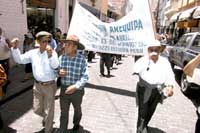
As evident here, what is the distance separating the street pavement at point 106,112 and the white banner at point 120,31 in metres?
1.39

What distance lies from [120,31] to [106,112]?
2299 mm

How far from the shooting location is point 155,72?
4316 mm

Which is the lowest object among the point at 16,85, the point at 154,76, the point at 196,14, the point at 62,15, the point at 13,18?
the point at 16,85

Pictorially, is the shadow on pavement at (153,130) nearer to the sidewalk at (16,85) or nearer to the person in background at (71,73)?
the person in background at (71,73)

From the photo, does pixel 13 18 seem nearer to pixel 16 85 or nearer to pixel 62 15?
pixel 16 85

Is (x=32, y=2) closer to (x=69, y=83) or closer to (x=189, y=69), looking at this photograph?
(x=69, y=83)

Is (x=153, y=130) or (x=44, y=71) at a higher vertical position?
(x=44, y=71)

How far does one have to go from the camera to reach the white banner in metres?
7.00

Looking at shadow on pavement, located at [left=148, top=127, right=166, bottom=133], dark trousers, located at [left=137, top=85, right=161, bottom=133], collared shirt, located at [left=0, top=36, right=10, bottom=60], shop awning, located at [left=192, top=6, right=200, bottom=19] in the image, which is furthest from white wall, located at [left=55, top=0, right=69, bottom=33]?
dark trousers, located at [left=137, top=85, right=161, bottom=133]

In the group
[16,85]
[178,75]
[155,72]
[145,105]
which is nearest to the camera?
[155,72]

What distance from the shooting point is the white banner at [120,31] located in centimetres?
700

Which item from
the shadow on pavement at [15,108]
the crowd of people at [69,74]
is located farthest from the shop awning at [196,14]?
the crowd of people at [69,74]

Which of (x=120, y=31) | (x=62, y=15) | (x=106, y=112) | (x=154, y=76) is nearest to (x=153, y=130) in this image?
(x=106, y=112)

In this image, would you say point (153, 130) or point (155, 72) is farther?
point (153, 130)
